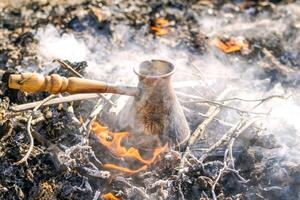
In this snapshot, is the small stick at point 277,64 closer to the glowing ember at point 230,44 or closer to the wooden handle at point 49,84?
the glowing ember at point 230,44

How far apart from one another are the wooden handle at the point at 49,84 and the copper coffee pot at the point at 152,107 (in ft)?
0.03

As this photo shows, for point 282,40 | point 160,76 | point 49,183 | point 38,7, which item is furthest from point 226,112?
point 38,7

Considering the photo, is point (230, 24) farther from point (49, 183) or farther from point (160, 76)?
point (49, 183)

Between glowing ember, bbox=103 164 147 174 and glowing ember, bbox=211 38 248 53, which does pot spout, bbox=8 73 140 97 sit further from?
glowing ember, bbox=211 38 248 53

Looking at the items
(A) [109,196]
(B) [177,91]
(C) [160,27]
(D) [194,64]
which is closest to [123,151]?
(A) [109,196]

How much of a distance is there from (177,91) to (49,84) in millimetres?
2097

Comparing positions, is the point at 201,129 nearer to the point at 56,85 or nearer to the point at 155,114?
the point at 155,114

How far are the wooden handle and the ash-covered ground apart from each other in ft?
2.41

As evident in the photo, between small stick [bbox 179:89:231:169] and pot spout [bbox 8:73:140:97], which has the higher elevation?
pot spout [bbox 8:73:140:97]

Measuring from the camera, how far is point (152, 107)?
4.26 m

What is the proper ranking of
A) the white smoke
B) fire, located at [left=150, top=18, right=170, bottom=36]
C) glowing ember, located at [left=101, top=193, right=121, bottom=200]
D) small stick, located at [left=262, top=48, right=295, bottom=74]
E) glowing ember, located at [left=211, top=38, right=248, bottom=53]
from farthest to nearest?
fire, located at [left=150, top=18, right=170, bottom=36] < glowing ember, located at [left=211, top=38, right=248, bottom=53] < small stick, located at [left=262, top=48, right=295, bottom=74] < the white smoke < glowing ember, located at [left=101, top=193, right=121, bottom=200]

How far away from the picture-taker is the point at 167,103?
431 centimetres

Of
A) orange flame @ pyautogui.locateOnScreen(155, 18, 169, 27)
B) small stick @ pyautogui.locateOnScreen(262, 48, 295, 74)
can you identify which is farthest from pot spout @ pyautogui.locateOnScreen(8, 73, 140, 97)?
orange flame @ pyautogui.locateOnScreen(155, 18, 169, 27)

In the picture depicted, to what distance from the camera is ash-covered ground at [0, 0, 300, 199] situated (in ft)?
14.1
